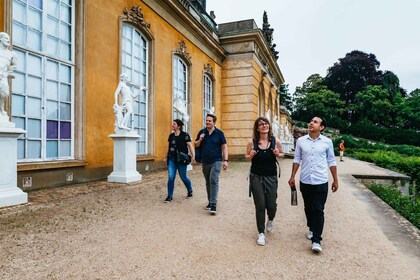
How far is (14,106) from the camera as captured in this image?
673 centimetres

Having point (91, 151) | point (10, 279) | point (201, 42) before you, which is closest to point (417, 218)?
point (10, 279)

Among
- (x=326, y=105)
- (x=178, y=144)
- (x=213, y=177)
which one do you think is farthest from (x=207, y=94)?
(x=326, y=105)

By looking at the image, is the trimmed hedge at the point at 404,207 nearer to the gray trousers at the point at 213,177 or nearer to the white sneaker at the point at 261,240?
the white sneaker at the point at 261,240

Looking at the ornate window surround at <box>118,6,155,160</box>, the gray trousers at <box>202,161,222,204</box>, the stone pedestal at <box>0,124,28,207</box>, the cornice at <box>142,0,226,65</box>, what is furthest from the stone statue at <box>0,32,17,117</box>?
the cornice at <box>142,0,226,65</box>

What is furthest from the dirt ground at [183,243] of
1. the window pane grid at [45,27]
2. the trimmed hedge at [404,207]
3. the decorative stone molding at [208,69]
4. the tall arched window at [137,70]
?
the decorative stone molding at [208,69]

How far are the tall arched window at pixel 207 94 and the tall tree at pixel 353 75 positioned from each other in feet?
150

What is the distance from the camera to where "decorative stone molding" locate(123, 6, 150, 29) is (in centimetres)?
1006

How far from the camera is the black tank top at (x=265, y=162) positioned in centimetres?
388

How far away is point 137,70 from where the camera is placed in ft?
36.7

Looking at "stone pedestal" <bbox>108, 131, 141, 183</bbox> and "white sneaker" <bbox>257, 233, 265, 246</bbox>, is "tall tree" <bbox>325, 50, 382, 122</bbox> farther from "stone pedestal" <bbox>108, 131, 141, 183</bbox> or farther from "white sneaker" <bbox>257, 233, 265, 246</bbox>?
"white sneaker" <bbox>257, 233, 265, 246</bbox>

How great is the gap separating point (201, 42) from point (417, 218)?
13.2m

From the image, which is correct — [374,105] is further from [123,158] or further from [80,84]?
[80,84]

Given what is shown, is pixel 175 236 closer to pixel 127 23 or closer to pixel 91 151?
pixel 91 151

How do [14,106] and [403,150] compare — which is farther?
[403,150]
